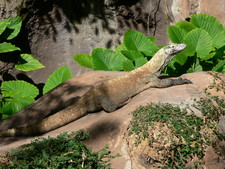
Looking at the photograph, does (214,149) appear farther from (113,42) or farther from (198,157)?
(113,42)

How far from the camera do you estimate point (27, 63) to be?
7.90 meters

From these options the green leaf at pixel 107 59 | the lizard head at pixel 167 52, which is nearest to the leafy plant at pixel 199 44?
the green leaf at pixel 107 59

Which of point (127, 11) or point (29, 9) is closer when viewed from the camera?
point (29, 9)

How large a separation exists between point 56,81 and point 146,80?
2.46 meters

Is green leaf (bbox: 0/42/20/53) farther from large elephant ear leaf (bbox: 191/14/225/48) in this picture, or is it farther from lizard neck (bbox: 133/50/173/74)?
large elephant ear leaf (bbox: 191/14/225/48)

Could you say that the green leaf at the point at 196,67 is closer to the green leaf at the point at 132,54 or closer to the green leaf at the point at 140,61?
the green leaf at the point at 140,61

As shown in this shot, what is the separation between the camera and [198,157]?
414 cm

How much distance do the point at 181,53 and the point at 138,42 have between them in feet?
3.24

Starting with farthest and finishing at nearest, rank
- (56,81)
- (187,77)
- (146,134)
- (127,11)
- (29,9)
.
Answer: (127,11), (29,9), (56,81), (187,77), (146,134)

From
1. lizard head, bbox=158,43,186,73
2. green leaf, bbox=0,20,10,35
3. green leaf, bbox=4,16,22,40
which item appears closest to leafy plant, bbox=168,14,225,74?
lizard head, bbox=158,43,186,73

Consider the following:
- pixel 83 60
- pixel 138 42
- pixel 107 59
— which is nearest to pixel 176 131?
pixel 107 59

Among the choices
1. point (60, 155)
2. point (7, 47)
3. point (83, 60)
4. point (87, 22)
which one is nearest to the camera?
point (60, 155)

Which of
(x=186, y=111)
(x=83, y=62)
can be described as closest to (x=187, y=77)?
(x=186, y=111)

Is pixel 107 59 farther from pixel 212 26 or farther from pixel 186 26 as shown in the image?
pixel 212 26
